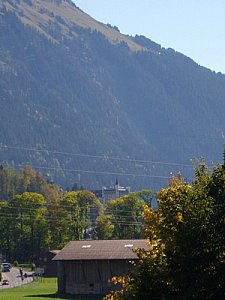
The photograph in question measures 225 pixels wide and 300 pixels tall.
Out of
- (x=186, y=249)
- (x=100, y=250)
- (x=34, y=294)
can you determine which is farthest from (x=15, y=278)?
(x=186, y=249)

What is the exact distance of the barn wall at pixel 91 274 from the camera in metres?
78.9

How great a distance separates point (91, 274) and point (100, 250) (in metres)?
2.42

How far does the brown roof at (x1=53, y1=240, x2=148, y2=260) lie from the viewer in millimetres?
79037

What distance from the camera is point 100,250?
8138cm

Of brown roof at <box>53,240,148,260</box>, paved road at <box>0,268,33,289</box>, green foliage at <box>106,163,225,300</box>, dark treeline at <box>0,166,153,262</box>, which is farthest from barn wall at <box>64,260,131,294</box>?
dark treeline at <box>0,166,153,262</box>

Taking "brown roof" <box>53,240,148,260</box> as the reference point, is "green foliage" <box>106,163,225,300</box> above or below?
below

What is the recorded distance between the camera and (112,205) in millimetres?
152000

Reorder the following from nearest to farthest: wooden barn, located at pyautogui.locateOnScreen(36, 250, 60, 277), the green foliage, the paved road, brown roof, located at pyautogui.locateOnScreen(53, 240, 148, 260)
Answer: the green foliage < brown roof, located at pyautogui.locateOnScreen(53, 240, 148, 260) < the paved road < wooden barn, located at pyautogui.locateOnScreen(36, 250, 60, 277)

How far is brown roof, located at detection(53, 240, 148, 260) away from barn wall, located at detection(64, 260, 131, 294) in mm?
562

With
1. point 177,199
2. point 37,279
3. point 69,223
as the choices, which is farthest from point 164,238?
point 69,223

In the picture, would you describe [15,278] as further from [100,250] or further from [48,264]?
[100,250]

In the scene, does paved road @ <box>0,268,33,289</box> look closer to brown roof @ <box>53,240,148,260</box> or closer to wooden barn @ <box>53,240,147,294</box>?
brown roof @ <box>53,240,148,260</box>

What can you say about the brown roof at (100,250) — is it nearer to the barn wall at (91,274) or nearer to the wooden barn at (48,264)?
the barn wall at (91,274)

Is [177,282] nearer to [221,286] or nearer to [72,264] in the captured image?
[221,286]
